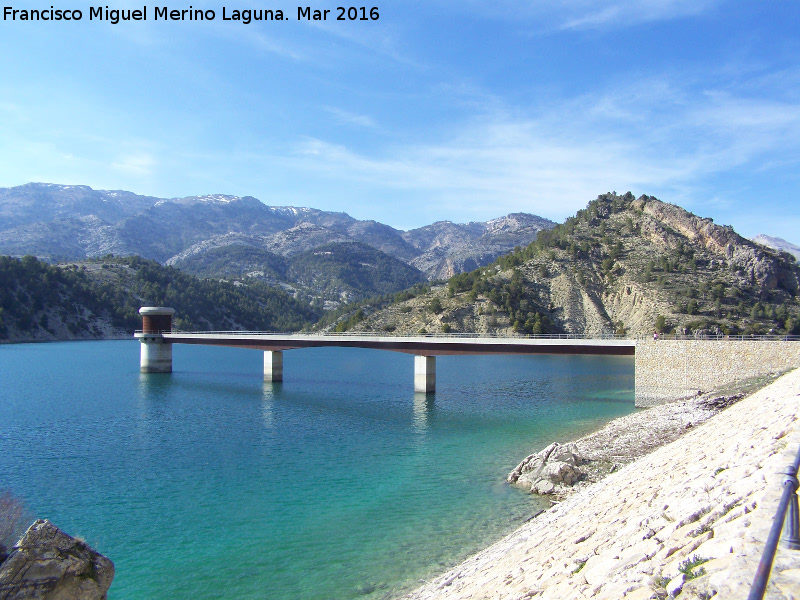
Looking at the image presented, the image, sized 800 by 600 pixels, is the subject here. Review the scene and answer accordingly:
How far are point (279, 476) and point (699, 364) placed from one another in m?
36.6

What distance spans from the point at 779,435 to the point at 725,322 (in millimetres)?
88523

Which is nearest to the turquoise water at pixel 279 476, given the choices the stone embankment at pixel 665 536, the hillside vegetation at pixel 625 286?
the stone embankment at pixel 665 536

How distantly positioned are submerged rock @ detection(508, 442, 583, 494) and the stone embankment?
288cm

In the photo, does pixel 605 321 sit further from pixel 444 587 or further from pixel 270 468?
pixel 444 587

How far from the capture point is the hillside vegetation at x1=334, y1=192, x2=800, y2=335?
9869cm

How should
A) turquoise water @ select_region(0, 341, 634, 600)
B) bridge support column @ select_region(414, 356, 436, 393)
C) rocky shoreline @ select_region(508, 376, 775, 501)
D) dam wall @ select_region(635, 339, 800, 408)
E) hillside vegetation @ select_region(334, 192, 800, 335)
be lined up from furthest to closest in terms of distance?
hillside vegetation @ select_region(334, 192, 800, 335) < bridge support column @ select_region(414, 356, 436, 393) < dam wall @ select_region(635, 339, 800, 408) < rocky shoreline @ select_region(508, 376, 775, 501) < turquoise water @ select_region(0, 341, 634, 600)

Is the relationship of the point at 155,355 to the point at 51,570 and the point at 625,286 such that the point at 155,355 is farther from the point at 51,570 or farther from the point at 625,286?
the point at 625,286

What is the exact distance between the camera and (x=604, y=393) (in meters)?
61.3

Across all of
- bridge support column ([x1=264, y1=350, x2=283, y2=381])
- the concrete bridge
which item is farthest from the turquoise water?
bridge support column ([x1=264, y1=350, x2=283, y2=381])

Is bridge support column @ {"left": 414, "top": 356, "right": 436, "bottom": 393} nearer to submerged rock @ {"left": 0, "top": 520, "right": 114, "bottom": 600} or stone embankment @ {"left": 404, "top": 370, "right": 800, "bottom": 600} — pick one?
stone embankment @ {"left": 404, "top": 370, "right": 800, "bottom": 600}

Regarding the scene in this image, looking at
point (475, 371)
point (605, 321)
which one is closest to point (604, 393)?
point (475, 371)

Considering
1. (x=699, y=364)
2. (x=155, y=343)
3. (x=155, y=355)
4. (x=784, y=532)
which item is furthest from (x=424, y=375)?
(x=784, y=532)

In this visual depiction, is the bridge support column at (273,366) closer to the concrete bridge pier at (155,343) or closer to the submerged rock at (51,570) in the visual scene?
the concrete bridge pier at (155,343)

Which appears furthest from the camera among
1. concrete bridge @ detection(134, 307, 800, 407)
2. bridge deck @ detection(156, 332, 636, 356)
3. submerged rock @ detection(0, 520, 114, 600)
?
bridge deck @ detection(156, 332, 636, 356)
